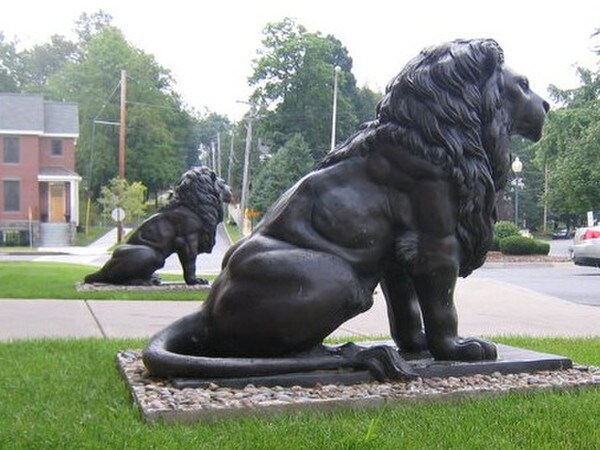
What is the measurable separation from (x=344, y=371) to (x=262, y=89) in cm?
5548

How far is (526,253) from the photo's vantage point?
28.9 meters

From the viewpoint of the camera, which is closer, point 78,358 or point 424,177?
point 424,177

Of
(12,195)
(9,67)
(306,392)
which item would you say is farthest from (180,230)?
(9,67)

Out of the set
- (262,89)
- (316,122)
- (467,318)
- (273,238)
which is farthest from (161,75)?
(273,238)

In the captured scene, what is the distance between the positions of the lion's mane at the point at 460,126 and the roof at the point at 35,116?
49716mm

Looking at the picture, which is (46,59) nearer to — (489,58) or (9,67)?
(9,67)

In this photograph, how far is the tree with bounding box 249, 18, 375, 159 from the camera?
2199 inches

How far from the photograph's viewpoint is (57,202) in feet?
176

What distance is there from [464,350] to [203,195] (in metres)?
7.90

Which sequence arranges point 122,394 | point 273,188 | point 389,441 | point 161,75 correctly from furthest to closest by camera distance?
point 161,75 < point 273,188 < point 122,394 < point 389,441

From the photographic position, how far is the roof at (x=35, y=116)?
51.1 meters

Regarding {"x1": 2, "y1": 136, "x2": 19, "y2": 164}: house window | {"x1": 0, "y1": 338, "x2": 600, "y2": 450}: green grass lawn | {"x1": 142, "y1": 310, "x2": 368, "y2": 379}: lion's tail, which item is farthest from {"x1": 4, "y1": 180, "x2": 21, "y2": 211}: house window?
{"x1": 142, "y1": 310, "x2": 368, "y2": 379}: lion's tail

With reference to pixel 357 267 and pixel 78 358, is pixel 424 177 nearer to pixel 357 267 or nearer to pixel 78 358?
pixel 357 267

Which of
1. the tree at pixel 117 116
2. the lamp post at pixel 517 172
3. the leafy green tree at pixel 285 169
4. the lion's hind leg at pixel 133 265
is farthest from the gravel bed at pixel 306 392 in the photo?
the tree at pixel 117 116
